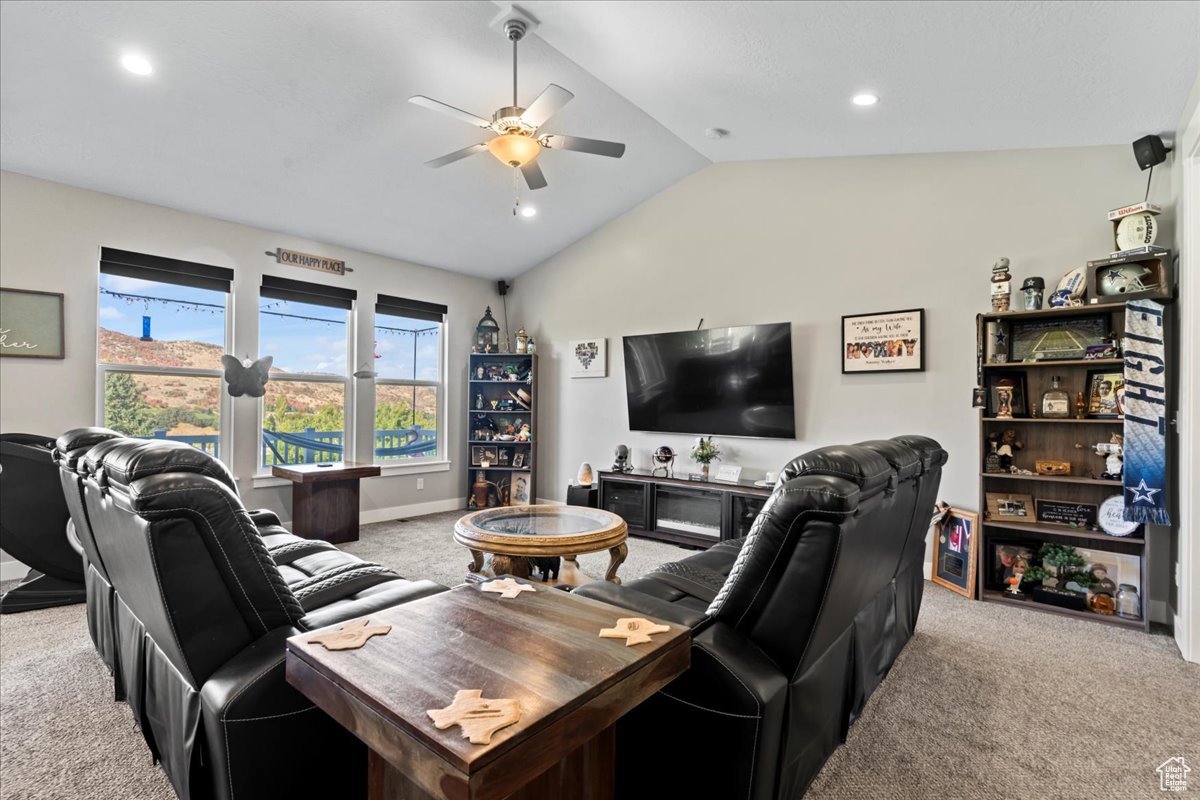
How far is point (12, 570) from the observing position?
371cm

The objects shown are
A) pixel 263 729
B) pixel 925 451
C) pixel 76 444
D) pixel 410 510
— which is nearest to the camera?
Answer: pixel 263 729

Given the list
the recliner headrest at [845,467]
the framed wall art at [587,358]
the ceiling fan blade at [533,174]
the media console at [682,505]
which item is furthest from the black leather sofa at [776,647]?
the framed wall art at [587,358]

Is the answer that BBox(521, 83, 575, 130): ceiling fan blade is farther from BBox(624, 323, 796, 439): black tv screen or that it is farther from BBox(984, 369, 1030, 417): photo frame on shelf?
BBox(984, 369, 1030, 417): photo frame on shelf

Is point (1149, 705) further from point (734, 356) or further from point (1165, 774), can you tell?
point (734, 356)

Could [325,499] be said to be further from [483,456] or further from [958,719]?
[958,719]

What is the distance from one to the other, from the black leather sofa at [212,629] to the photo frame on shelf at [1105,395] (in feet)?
13.1

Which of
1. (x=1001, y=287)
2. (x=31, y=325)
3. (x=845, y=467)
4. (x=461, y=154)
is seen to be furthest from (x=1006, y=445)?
(x=31, y=325)

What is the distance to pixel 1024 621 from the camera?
317 centimetres

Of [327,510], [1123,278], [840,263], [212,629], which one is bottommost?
[327,510]

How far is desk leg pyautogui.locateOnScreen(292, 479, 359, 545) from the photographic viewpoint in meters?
4.57

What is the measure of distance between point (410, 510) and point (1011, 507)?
508 cm

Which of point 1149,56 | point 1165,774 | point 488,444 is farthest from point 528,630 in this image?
point 488,444

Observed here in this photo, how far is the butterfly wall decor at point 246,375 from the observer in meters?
4.36

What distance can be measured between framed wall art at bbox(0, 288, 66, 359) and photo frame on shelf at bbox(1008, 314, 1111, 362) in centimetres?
620
